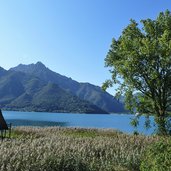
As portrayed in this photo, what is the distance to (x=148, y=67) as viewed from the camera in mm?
37875

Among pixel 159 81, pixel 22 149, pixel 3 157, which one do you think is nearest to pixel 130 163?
pixel 22 149

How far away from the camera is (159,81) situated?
3694 cm

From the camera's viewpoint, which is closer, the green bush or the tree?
the green bush

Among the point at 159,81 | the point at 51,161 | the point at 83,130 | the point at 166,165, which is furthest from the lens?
the point at 83,130

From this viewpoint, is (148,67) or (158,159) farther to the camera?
(148,67)

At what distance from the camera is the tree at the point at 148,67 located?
36.9m

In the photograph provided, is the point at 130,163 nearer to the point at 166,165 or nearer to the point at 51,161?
the point at 51,161

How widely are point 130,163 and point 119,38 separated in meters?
29.4

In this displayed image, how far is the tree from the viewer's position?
121 ft

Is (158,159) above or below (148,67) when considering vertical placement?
below

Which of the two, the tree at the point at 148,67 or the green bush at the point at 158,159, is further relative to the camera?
the tree at the point at 148,67

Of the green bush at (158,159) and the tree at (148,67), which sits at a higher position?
the tree at (148,67)

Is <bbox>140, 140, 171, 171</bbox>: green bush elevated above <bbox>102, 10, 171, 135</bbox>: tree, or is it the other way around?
<bbox>102, 10, 171, 135</bbox>: tree

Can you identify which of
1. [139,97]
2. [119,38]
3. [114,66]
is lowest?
[139,97]
